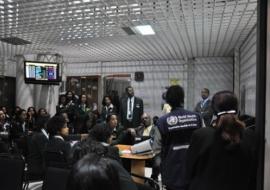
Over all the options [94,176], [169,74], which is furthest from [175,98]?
[169,74]

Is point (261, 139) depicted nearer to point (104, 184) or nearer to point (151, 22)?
point (104, 184)

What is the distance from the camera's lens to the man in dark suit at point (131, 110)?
6.72 metres

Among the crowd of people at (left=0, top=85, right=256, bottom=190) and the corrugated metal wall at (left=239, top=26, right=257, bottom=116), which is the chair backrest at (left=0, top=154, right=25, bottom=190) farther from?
the corrugated metal wall at (left=239, top=26, right=257, bottom=116)

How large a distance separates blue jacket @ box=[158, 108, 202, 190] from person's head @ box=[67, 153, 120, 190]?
1.78 meters

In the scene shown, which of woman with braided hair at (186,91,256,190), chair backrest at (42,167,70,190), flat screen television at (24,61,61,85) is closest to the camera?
woman with braided hair at (186,91,256,190)

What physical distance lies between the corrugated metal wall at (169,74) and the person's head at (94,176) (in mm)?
10306

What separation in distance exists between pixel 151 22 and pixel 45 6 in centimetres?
204

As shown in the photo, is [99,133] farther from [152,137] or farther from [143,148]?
[143,148]

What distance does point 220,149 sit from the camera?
211 centimetres

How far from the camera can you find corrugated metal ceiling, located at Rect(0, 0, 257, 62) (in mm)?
5090

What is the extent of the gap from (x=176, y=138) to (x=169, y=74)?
895cm

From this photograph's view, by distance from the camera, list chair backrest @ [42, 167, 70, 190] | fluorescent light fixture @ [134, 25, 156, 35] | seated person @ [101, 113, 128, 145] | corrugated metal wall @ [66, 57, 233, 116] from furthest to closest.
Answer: corrugated metal wall @ [66, 57, 233, 116] → fluorescent light fixture @ [134, 25, 156, 35] → seated person @ [101, 113, 128, 145] → chair backrest @ [42, 167, 70, 190]

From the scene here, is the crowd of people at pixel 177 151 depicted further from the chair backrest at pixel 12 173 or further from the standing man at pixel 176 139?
the chair backrest at pixel 12 173

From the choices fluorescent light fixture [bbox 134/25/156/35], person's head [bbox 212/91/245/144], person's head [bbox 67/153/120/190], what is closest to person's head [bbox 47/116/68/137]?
person's head [bbox 212/91/245/144]
